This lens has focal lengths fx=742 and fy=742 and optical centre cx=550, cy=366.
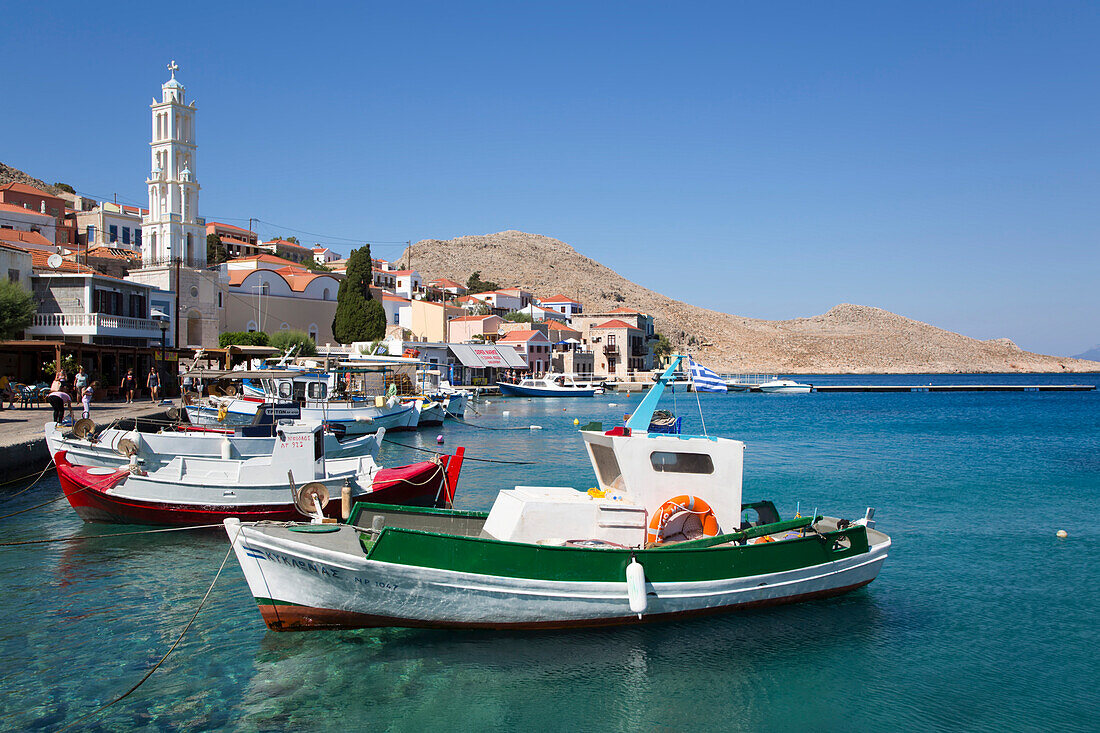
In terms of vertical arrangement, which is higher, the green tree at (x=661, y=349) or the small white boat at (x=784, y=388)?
the green tree at (x=661, y=349)

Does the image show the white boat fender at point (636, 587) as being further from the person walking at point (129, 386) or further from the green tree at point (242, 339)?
the green tree at point (242, 339)

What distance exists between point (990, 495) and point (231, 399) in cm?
2937

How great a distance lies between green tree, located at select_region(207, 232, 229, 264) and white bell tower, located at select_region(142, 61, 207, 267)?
2413 cm

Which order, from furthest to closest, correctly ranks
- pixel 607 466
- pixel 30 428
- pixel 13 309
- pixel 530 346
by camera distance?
pixel 530 346 → pixel 13 309 → pixel 30 428 → pixel 607 466

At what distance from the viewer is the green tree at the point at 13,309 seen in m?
29.5

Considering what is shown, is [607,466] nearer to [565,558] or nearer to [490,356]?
[565,558]

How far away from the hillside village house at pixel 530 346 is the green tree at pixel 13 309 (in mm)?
43997

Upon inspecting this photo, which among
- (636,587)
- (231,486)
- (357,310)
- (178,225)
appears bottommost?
(636,587)

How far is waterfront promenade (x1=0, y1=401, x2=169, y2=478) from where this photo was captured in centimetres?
1897

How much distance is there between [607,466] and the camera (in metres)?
11.4

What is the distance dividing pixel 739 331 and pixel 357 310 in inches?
4747

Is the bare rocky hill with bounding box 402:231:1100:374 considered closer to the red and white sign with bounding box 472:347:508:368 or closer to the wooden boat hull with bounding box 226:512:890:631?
the red and white sign with bounding box 472:347:508:368

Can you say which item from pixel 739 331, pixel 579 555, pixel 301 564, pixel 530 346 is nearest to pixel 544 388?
pixel 530 346

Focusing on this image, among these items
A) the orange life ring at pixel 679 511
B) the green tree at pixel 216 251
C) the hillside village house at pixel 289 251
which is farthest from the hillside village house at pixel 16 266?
the hillside village house at pixel 289 251
